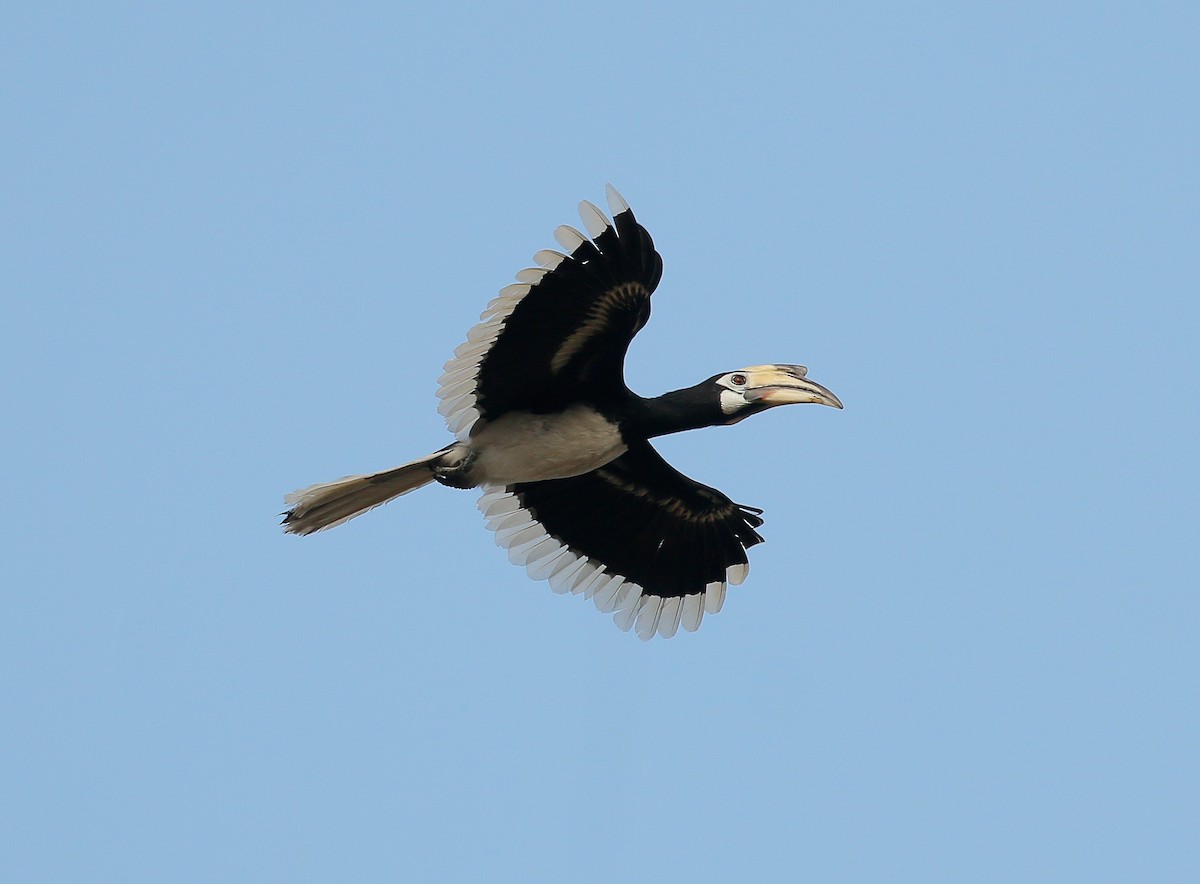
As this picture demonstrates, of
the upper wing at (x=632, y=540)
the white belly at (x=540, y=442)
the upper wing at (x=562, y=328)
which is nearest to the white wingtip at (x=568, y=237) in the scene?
the upper wing at (x=562, y=328)

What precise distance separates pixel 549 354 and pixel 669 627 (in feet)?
7.75

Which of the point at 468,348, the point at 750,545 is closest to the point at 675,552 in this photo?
the point at 750,545

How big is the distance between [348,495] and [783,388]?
8.48 feet

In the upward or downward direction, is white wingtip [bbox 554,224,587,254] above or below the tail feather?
above

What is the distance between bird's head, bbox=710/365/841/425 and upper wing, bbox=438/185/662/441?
63cm

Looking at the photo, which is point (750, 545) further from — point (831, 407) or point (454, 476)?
point (454, 476)

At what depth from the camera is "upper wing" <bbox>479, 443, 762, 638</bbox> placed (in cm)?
1048

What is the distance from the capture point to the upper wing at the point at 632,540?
1048 centimetres

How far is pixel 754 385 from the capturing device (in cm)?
961

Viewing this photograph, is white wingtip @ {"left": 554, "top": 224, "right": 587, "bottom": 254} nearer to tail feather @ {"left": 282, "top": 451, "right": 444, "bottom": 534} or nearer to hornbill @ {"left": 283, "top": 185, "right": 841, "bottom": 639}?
hornbill @ {"left": 283, "top": 185, "right": 841, "bottom": 639}

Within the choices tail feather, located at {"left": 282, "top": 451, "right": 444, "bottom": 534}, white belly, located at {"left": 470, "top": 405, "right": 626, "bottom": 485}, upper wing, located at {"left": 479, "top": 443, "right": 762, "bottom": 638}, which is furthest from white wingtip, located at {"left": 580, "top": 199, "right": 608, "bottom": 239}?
upper wing, located at {"left": 479, "top": 443, "right": 762, "bottom": 638}

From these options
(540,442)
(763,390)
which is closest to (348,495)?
(540,442)

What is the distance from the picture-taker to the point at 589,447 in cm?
952

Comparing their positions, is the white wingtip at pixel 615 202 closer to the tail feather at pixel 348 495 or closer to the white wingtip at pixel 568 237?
the white wingtip at pixel 568 237
